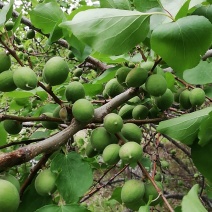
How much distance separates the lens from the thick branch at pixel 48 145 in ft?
3.77

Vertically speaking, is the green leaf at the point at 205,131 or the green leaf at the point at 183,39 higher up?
the green leaf at the point at 183,39

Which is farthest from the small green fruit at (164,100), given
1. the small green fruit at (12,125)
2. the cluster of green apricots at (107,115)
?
the small green fruit at (12,125)

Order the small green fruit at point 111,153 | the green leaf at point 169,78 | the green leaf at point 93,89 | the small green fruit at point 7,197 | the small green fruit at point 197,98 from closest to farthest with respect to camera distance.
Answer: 1. the small green fruit at point 7,197
2. the small green fruit at point 111,153
3. the small green fruit at point 197,98
4. the green leaf at point 169,78
5. the green leaf at point 93,89

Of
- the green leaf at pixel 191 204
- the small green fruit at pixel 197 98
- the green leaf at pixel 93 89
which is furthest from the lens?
the green leaf at pixel 93 89

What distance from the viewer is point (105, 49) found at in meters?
1.31

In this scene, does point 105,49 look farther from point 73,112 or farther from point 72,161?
point 72,161

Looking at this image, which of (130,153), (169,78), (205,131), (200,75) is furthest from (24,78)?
(200,75)

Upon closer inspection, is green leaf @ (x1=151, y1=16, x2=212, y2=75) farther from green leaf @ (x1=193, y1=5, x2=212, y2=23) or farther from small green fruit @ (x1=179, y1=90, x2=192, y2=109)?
small green fruit @ (x1=179, y1=90, x2=192, y2=109)

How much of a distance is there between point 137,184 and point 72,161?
30 centimetres

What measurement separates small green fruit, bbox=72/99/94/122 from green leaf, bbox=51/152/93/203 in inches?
8.1

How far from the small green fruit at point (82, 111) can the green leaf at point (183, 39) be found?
1.12 feet

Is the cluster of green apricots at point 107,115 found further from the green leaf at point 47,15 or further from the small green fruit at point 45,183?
the green leaf at point 47,15

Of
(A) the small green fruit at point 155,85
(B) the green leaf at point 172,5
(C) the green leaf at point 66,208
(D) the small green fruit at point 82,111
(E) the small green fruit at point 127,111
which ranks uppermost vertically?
(B) the green leaf at point 172,5

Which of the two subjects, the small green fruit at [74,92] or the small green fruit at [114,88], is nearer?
the small green fruit at [74,92]
